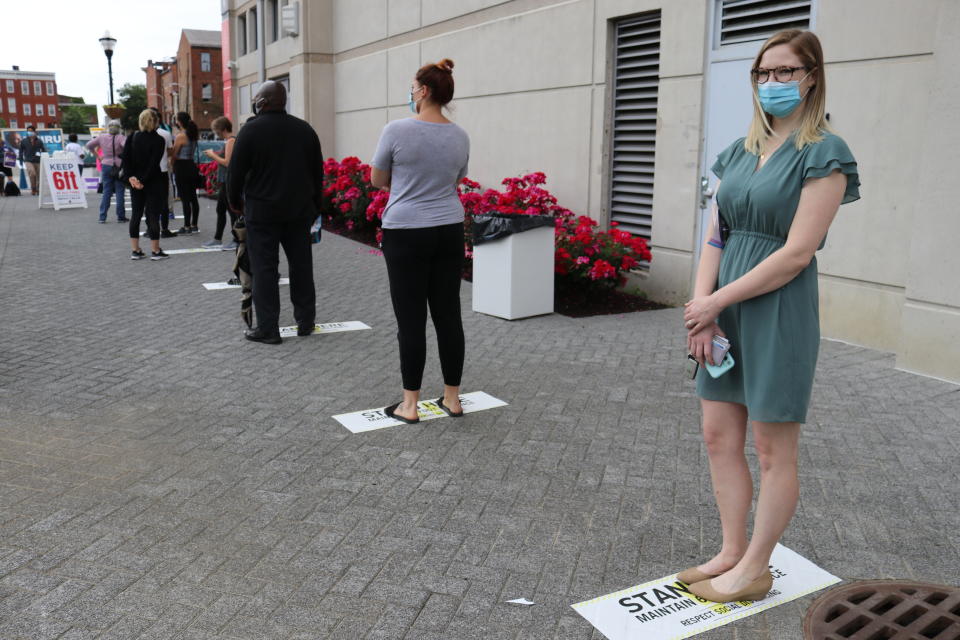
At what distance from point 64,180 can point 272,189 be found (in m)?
14.8

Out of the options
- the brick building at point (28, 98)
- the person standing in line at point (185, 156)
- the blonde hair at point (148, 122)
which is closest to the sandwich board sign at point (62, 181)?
the person standing in line at point (185, 156)

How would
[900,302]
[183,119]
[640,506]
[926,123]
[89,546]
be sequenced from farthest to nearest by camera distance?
[183,119]
[900,302]
[926,123]
[640,506]
[89,546]

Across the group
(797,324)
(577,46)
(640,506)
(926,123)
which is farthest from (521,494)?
(577,46)

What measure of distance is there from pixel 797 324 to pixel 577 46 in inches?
309

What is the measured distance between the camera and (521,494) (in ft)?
13.1

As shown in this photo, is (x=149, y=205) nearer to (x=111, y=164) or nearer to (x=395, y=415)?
(x=111, y=164)

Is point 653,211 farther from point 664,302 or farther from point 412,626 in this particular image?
point 412,626

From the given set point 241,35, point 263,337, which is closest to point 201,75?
point 241,35

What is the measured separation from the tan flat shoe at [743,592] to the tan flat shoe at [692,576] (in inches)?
2.1

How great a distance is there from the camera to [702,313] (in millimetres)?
2732

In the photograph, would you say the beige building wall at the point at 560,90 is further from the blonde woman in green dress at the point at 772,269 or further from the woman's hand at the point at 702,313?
the woman's hand at the point at 702,313

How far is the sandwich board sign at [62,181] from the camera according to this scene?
1895 cm

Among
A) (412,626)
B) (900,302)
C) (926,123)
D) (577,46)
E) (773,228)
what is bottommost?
(412,626)

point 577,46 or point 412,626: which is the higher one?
point 577,46
